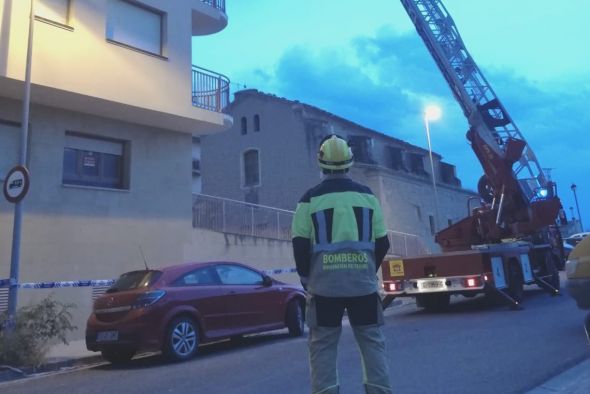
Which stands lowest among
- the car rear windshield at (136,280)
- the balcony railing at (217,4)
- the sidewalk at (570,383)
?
the sidewalk at (570,383)

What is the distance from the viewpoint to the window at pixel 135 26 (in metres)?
13.6

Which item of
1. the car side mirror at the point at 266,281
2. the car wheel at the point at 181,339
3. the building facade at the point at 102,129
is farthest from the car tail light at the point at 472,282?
the building facade at the point at 102,129

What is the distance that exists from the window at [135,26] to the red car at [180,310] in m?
6.98

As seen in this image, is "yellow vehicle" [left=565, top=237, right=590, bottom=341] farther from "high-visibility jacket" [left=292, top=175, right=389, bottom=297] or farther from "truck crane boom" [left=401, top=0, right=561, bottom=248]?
"truck crane boom" [left=401, top=0, right=561, bottom=248]

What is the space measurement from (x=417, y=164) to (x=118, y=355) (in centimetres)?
3034

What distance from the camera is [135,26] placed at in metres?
14.2

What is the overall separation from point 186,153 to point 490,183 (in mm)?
8755

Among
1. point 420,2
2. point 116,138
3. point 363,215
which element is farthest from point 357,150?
point 363,215

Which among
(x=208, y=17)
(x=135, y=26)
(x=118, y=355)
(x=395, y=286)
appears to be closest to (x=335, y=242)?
(x=118, y=355)

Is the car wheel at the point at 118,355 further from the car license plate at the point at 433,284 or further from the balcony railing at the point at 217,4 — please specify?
the balcony railing at the point at 217,4

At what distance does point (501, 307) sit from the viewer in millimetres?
12844

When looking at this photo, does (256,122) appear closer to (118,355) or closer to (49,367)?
(118,355)

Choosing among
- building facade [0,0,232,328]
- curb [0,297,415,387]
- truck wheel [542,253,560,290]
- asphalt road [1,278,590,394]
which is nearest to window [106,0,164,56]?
building facade [0,0,232,328]

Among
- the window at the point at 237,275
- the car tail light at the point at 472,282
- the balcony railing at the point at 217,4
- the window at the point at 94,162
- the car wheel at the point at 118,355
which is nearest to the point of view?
the car wheel at the point at 118,355
